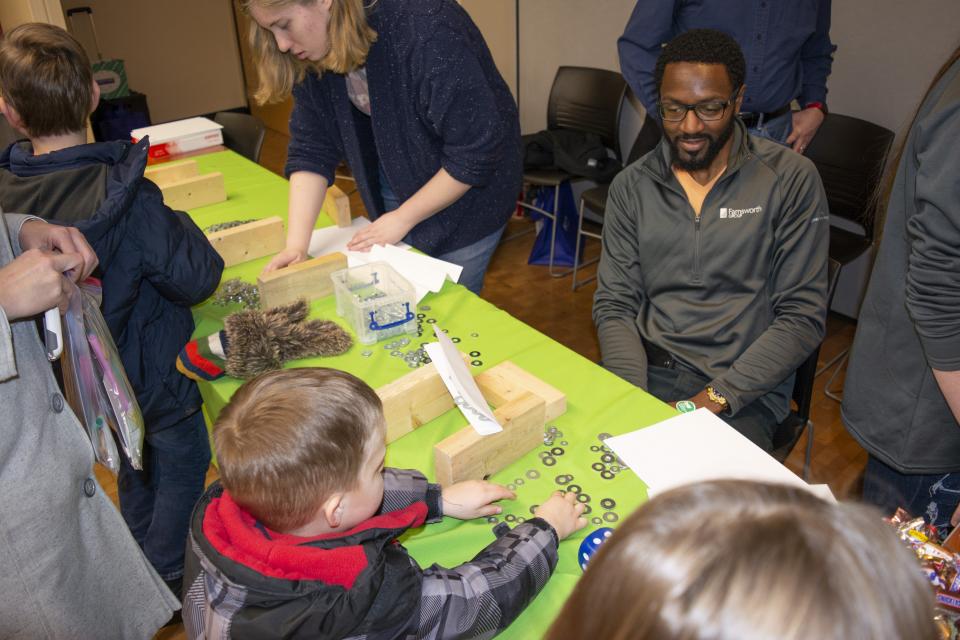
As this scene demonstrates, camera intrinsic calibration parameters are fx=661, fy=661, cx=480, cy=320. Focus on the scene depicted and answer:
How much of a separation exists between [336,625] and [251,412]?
0.34m

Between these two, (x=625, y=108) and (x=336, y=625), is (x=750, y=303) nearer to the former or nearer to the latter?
(x=336, y=625)

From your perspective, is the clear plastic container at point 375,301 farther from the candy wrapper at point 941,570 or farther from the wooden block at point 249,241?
the candy wrapper at point 941,570

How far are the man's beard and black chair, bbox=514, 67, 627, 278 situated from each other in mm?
1989

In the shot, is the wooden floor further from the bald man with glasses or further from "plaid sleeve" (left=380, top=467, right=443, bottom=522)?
"plaid sleeve" (left=380, top=467, right=443, bottom=522)

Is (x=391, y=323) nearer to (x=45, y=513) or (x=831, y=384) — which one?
(x=45, y=513)

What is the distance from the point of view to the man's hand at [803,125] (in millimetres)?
2848

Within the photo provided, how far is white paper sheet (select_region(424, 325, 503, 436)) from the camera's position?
135cm

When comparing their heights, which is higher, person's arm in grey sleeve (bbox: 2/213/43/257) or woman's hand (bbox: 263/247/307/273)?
person's arm in grey sleeve (bbox: 2/213/43/257)

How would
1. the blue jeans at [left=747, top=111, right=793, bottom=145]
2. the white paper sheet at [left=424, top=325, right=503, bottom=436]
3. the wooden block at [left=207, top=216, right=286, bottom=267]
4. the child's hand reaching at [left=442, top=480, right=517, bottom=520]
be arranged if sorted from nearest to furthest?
the child's hand reaching at [left=442, top=480, right=517, bottom=520] < the white paper sheet at [left=424, top=325, right=503, bottom=436] < the wooden block at [left=207, top=216, right=286, bottom=267] < the blue jeans at [left=747, top=111, right=793, bottom=145]

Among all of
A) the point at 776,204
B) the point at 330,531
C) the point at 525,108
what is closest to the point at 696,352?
the point at 776,204

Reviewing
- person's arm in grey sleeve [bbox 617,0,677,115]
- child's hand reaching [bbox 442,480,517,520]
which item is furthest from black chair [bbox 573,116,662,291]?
child's hand reaching [bbox 442,480,517,520]

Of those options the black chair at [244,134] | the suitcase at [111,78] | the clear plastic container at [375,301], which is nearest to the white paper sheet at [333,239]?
the clear plastic container at [375,301]

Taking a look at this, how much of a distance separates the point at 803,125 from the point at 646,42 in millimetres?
773

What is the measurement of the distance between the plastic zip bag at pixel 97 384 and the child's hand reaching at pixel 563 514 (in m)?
0.95
